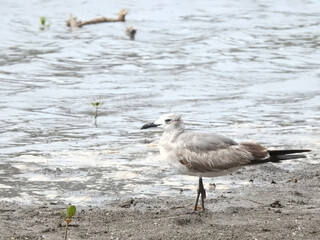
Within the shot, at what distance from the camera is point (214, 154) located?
7.17 metres

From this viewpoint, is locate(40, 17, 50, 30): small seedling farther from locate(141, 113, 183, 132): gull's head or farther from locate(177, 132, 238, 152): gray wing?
locate(177, 132, 238, 152): gray wing

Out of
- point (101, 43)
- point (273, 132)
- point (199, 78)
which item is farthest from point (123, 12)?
point (273, 132)

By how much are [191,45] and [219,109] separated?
6122 mm

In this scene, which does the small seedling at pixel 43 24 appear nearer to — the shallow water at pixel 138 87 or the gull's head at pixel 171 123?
the shallow water at pixel 138 87

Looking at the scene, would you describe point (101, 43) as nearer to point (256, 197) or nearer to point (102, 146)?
point (102, 146)

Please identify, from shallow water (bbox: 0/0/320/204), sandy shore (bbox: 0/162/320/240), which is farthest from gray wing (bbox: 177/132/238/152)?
shallow water (bbox: 0/0/320/204)

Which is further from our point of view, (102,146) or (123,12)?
(123,12)

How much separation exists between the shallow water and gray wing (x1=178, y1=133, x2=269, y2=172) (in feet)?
2.94

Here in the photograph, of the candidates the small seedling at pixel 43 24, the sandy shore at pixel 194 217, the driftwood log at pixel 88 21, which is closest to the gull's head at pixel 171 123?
the sandy shore at pixel 194 217

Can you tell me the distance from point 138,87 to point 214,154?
22.2ft

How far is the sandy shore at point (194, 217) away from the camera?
6.37m

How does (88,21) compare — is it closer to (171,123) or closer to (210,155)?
(171,123)

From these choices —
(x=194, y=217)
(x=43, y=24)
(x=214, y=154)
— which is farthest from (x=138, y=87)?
(x=194, y=217)

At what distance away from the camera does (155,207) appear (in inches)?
291
